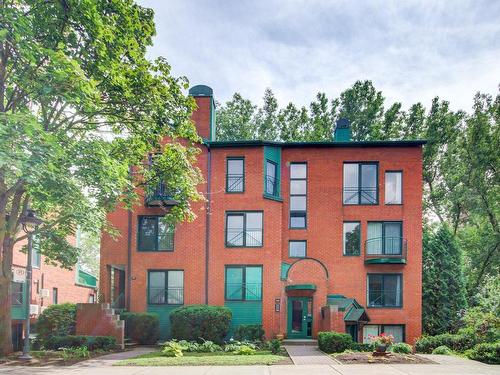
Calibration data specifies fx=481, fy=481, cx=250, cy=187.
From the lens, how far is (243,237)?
24.5 meters

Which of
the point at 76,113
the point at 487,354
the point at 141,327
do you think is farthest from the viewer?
the point at 141,327

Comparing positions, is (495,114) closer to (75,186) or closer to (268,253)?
(268,253)

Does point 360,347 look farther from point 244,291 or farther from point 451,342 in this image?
point 244,291

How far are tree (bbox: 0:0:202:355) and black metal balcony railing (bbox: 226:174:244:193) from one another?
477 cm

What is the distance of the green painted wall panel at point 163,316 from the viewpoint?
77.7 ft

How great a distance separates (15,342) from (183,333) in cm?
880

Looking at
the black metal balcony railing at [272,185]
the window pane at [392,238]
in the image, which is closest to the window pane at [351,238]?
the window pane at [392,238]

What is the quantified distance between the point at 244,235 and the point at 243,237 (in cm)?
11

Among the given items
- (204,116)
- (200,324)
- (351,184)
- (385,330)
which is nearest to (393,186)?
(351,184)

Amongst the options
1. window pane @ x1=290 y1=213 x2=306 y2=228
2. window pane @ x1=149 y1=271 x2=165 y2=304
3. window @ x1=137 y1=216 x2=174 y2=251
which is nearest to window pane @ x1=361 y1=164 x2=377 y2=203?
window pane @ x1=290 y1=213 x2=306 y2=228

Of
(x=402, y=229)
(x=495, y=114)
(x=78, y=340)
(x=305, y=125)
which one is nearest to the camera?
(x=78, y=340)

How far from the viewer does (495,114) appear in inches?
1265

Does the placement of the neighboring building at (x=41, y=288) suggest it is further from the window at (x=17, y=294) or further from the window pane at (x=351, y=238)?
the window pane at (x=351, y=238)

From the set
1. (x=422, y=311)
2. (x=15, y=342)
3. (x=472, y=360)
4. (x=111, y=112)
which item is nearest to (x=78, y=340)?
(x=15, y=342)
